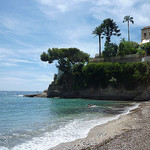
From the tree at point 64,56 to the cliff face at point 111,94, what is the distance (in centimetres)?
879

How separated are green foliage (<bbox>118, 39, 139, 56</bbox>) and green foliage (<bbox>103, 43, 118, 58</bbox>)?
4.60 ft

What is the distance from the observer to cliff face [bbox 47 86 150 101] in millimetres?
36688

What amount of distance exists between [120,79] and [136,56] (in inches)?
291

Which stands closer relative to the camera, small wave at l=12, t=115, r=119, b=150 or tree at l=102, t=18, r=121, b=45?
small wave at l=12, t=115, r=119, b=150

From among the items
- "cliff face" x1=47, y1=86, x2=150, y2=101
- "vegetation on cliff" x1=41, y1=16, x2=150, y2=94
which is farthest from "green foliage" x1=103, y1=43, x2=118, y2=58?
"cliff face" x1=47, y1=86, x2=150, y2=101

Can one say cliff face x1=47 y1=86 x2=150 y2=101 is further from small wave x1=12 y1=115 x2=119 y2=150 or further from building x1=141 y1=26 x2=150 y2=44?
small wave x1=12 y1=115 x2=119 y2=150

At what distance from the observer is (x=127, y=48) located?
44.3m

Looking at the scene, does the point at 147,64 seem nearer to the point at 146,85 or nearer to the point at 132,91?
the point at 146,85

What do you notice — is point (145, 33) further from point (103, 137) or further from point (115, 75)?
point (103, 137)

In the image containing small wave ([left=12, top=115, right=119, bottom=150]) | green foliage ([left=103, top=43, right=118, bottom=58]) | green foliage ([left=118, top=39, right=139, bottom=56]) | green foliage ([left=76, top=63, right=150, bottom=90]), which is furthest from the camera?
green foliage ([left=103, top=43, right=118, bottom=58])

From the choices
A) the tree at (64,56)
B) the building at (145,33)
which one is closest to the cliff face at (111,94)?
the tree at (64,56)

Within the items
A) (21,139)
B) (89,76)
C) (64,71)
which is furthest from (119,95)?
(21,139)

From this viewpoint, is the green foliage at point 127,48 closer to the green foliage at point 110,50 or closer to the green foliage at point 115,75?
the green foliage at point 110,50

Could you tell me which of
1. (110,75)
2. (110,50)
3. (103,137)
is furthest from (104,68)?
(103,137)
